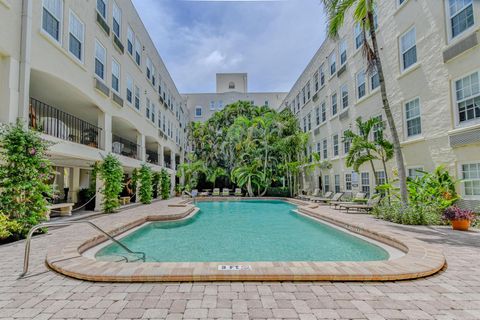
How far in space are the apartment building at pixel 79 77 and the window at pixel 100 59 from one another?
0.05 meters

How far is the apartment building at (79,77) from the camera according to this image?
7.75m

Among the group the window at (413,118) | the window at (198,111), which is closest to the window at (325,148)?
the window at (413,118)

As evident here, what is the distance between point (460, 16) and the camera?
376 inches

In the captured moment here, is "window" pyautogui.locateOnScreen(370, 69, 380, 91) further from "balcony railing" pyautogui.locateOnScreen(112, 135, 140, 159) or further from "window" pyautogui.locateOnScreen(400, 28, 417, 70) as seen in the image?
"balcony railing" pyautogui.locateOnScreen(112, 135, 140, 159)

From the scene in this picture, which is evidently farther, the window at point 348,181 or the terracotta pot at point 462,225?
the window at point 348,181

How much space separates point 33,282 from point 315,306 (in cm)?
423

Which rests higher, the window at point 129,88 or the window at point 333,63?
the window at point 333,63

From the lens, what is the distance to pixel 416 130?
11852mm

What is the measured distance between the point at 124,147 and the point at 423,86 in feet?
66.6

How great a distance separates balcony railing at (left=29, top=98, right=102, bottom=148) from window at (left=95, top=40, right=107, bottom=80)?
254 cm

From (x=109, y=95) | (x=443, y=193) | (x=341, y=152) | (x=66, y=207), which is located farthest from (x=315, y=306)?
(x=341, y=152)

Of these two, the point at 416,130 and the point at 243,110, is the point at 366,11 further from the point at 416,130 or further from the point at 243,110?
the point at 243,110

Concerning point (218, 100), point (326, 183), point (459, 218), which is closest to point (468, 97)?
point (459, 218)

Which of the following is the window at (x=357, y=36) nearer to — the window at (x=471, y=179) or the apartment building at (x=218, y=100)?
the window at (x=471, y=179)
